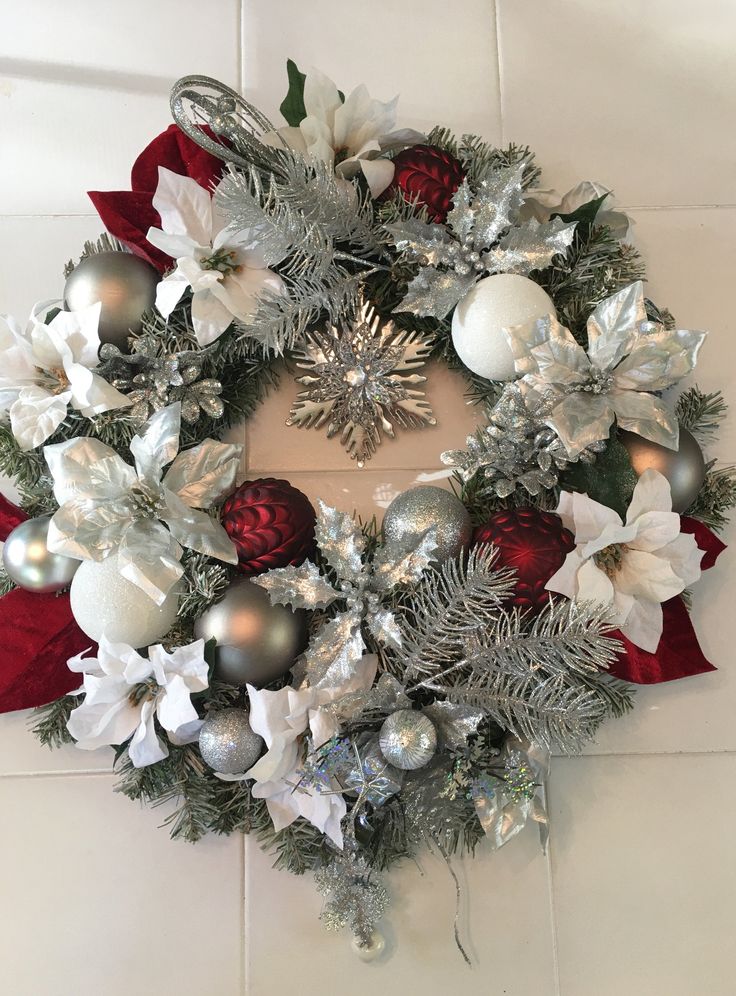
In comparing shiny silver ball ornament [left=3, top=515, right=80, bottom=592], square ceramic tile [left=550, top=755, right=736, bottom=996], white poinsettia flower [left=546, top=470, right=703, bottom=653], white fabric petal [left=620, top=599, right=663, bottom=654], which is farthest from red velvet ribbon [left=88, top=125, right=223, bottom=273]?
square ceramic tile [left=550, top=755, right=736, bottom=996]

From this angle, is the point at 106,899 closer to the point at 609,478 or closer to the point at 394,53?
the point at 609,478

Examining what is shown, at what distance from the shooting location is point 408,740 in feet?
2.45

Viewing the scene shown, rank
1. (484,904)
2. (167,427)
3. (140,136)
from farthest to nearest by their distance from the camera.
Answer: (140,136) < (484,904) < (167,427)

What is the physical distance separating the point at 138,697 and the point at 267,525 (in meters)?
0.24

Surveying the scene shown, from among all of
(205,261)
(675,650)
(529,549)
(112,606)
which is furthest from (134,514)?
(675,650)

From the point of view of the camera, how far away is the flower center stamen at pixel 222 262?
2.84 feet

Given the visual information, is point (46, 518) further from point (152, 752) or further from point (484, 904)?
point (484, 904)

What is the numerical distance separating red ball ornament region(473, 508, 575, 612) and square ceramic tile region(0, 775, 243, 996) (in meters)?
0.46

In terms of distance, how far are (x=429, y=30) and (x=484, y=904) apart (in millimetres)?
1153

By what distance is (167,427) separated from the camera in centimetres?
78

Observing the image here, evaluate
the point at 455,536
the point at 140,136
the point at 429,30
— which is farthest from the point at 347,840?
the point at 429,30

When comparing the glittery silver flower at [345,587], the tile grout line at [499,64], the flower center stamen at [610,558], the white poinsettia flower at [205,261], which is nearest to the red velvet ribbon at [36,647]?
the glittery silver flower at [345,587]

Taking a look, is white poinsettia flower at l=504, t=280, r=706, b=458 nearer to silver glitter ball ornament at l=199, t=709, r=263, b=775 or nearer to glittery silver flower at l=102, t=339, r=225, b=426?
glittery silver flower at l=102, t=339, r=225, b=426

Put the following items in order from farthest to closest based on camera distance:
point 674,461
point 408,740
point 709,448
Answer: point 709,448
point 674,461
point 408,740
